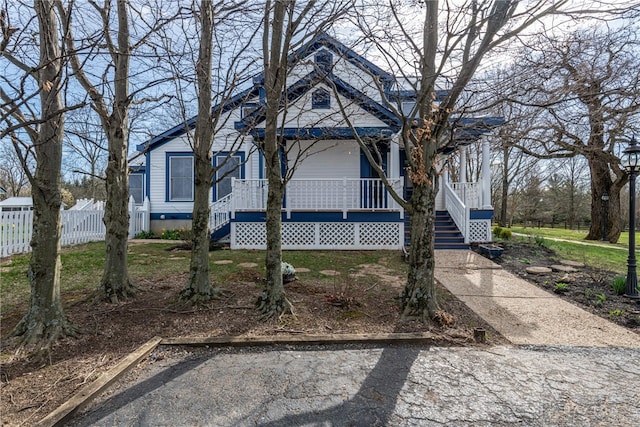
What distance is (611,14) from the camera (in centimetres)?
409

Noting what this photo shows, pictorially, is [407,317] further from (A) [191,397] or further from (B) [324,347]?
(A) [191,397]

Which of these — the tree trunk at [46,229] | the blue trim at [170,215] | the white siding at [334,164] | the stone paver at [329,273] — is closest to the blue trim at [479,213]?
the white siding at [334,164]

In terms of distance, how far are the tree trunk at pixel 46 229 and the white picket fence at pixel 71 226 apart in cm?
225

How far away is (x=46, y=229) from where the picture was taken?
333 centimetres

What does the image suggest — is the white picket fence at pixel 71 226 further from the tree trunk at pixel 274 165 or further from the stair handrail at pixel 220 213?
the stair handrail at pixel 220 213

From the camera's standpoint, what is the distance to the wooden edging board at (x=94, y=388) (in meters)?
2.22

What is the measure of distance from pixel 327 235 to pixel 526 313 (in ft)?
20.5

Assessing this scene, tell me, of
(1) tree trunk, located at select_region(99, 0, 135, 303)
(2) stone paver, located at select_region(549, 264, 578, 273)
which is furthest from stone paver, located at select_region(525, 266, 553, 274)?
(1) tree trunk, located at select_region(99, 0, 135, 303)

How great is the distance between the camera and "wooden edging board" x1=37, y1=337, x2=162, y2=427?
2219 mm

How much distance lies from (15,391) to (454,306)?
5134 millimetres

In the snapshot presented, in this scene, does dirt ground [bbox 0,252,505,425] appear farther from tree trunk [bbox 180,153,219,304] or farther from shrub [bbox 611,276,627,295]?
shrub [bbox 611,276,627,295]

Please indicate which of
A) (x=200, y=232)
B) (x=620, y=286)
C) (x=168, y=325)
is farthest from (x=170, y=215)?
(x=620, y=286)

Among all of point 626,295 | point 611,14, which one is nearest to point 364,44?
point 611,14

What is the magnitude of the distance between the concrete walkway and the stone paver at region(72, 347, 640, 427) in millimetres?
363
